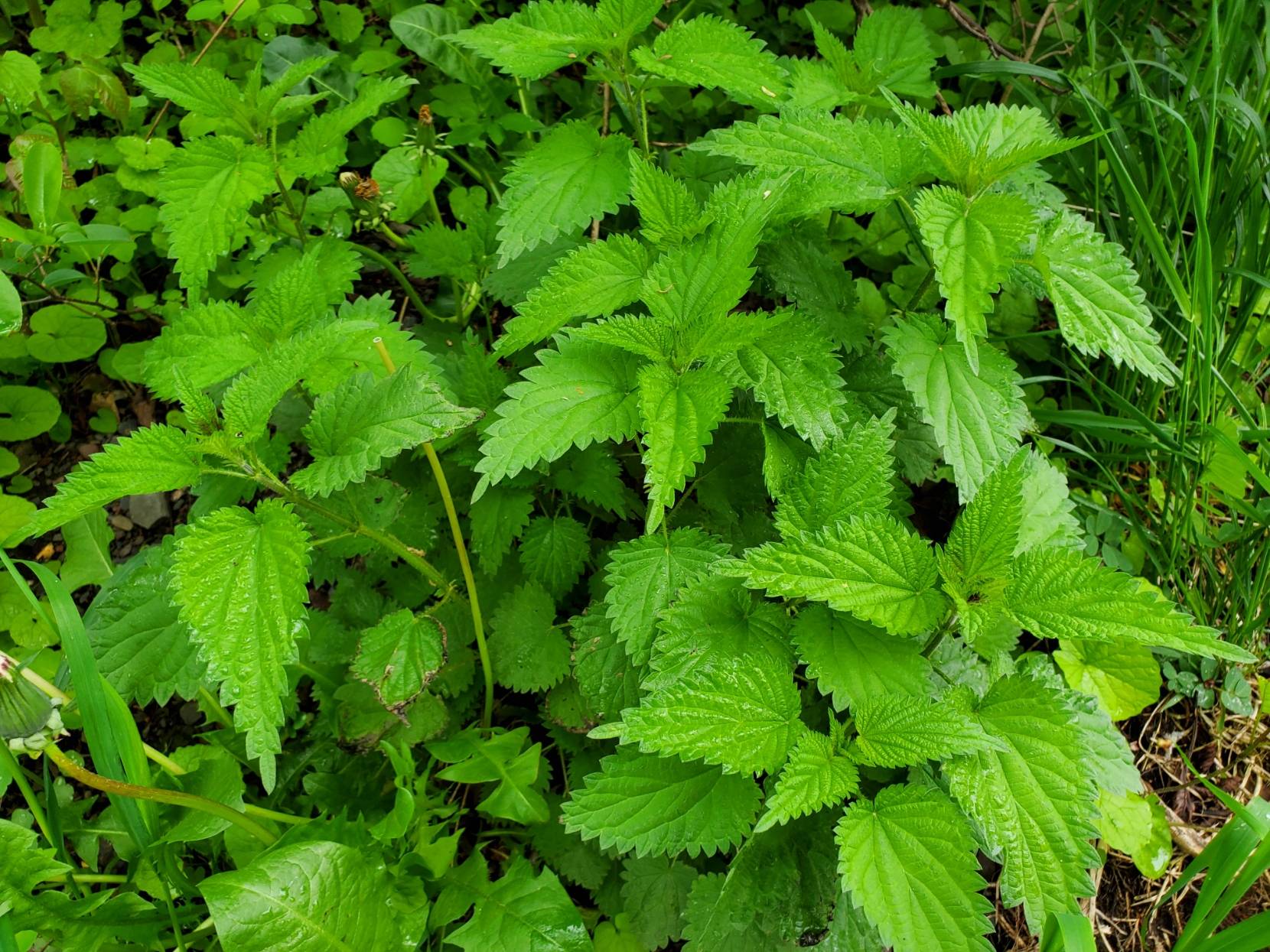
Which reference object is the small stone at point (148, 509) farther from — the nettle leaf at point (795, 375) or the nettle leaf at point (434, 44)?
the nettle leaf at point (795, 375)

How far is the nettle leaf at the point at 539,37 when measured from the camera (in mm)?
1617

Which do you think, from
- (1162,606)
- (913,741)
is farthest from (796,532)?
(1162,606)

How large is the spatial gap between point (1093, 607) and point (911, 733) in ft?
1.05

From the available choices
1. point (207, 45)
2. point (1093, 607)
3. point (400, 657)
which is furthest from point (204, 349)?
point (1093, 607)

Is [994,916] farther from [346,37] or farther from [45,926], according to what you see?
[346,37]

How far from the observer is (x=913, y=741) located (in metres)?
1.21

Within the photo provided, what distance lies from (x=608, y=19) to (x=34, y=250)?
1.57 m

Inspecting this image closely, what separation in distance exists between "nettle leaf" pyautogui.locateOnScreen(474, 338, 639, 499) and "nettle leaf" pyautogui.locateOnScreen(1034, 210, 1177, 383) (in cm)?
73

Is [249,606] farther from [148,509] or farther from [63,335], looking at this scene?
[63,335]

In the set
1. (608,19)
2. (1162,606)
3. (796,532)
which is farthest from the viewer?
(608,19)

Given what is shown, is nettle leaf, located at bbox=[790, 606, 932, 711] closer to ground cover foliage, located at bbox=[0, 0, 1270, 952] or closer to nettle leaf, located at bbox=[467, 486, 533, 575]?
ground cover foliage, located at bbox=[0, 0, 1270, 952]

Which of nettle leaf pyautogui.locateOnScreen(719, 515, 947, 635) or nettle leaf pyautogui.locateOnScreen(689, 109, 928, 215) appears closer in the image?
nettle leaf pyautogui.locateOnScreen(719, 515, 947, 635)

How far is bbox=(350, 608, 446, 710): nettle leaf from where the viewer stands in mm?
1576

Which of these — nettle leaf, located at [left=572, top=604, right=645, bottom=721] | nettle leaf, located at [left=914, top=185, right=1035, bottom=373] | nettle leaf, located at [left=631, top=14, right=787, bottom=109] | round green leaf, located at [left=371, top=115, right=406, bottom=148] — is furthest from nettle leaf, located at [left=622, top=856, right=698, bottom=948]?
round green leaf, located at [left=371, top=115, right=406, bottom=148]
